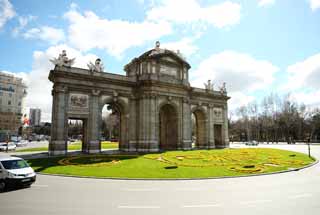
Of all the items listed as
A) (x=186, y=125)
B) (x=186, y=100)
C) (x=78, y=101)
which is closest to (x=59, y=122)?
(x=78, y=101)

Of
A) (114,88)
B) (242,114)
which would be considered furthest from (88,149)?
(242,114)

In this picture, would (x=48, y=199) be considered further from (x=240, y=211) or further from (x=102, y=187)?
(x=240, y=211)

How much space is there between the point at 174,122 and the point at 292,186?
31.1 m

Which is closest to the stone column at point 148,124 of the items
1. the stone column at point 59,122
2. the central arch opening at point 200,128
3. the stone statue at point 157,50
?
the stone statue at point 157,50

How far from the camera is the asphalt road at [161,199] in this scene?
32.7 feet

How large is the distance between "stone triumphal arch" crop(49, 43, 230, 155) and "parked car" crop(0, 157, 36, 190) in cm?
1911

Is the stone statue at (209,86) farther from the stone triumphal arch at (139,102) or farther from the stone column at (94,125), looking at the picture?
the stone column at (94,125)

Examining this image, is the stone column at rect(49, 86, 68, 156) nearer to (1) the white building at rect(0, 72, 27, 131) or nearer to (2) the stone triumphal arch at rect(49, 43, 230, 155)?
(2) the stone triumphal arch at rect(49, 43, 230, 155)

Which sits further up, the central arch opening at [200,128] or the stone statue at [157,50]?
the stone statue at [157,50]

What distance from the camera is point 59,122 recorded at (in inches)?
1362

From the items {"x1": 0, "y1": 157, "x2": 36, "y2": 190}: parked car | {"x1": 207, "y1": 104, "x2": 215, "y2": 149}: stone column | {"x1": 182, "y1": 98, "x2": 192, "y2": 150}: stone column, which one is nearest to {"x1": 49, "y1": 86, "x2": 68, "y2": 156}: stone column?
{"x1": 0, "y1": 157, "x2": 36, "y2": 190}: parked car

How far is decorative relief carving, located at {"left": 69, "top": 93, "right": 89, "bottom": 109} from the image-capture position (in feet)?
119

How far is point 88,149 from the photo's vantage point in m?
36.3

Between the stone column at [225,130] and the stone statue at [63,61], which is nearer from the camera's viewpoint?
the stone statue at [63,61]
